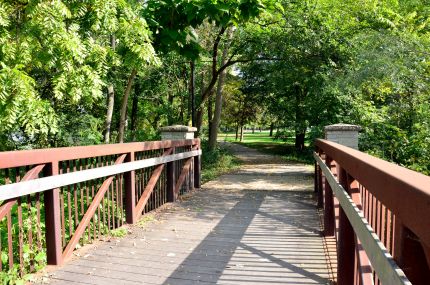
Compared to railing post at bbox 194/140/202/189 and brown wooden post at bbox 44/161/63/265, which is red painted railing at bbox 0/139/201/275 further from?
railing post at bbox 194/140/202/189

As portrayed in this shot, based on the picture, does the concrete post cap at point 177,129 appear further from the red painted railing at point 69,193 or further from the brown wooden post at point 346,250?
the brown wooden post at point 346,250

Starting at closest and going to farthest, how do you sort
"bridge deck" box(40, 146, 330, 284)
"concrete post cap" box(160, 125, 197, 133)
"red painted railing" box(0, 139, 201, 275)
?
1. "red painted railing" box(0, 139, 201, 275)
2. "bridge deck" box(40, 146, 330, 284)
3. "concrete post cap" box(160, 125, 197, 133)

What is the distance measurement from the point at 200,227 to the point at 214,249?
1101 millimetres

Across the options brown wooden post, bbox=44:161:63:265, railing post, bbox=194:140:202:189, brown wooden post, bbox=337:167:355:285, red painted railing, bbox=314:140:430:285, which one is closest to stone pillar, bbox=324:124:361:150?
railing post, bbox=194:140:202:189

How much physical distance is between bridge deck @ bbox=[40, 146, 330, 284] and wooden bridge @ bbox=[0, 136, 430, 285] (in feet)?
0.04

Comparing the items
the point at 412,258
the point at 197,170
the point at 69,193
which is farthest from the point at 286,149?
the point at 412,258

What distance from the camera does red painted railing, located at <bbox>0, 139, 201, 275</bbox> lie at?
3.71 metres

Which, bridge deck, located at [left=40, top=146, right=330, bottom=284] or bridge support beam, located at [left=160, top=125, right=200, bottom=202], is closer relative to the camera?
bridge deck, located at [left=40, top=146, right=330, bottom=284]

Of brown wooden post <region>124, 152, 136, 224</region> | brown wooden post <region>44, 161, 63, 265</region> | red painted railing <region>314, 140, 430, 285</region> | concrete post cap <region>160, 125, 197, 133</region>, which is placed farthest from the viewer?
concrete post cap <region>160, 125, 197, 133</region>

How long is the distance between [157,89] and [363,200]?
18647 millimetres

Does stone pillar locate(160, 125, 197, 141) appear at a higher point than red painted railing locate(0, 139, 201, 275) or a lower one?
higher

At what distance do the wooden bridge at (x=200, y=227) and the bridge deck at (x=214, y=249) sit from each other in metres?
0.01

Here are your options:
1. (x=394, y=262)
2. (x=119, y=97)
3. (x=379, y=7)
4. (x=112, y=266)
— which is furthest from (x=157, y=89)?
(x=394, y=262)

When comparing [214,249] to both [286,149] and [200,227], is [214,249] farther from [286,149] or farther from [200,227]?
[286,149]
